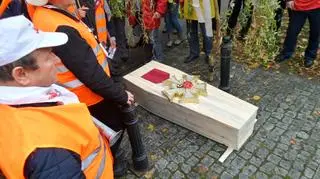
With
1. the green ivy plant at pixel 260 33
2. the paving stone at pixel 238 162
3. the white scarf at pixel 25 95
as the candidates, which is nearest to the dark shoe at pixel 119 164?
the paving stone at pixel 238 162

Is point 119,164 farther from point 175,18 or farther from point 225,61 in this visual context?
point 175,18

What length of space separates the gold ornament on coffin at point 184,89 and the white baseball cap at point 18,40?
2886 millimetres

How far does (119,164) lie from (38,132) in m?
2.47

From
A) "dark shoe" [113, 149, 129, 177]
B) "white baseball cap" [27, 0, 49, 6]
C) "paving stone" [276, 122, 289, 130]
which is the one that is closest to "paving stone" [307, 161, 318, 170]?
"paving stone" [276, 122, 289, 130]

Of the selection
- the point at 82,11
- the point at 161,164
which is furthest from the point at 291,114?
the point at 82,11

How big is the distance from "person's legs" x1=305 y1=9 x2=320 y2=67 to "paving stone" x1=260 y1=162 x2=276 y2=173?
8.74 feet

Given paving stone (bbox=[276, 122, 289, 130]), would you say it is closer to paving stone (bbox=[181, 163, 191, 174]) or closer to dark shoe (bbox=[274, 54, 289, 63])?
paving stone (bbox=[181, 163, 191, 174])

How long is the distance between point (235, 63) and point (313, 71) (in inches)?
52.6

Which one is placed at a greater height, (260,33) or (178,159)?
(260,33)

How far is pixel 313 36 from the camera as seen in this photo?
18.8 ft

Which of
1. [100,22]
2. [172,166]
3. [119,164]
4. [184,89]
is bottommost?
[172,166]

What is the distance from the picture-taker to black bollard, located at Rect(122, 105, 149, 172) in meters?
3.44

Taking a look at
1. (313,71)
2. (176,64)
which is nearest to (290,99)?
(313,71)

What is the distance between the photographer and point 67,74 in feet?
8.95
